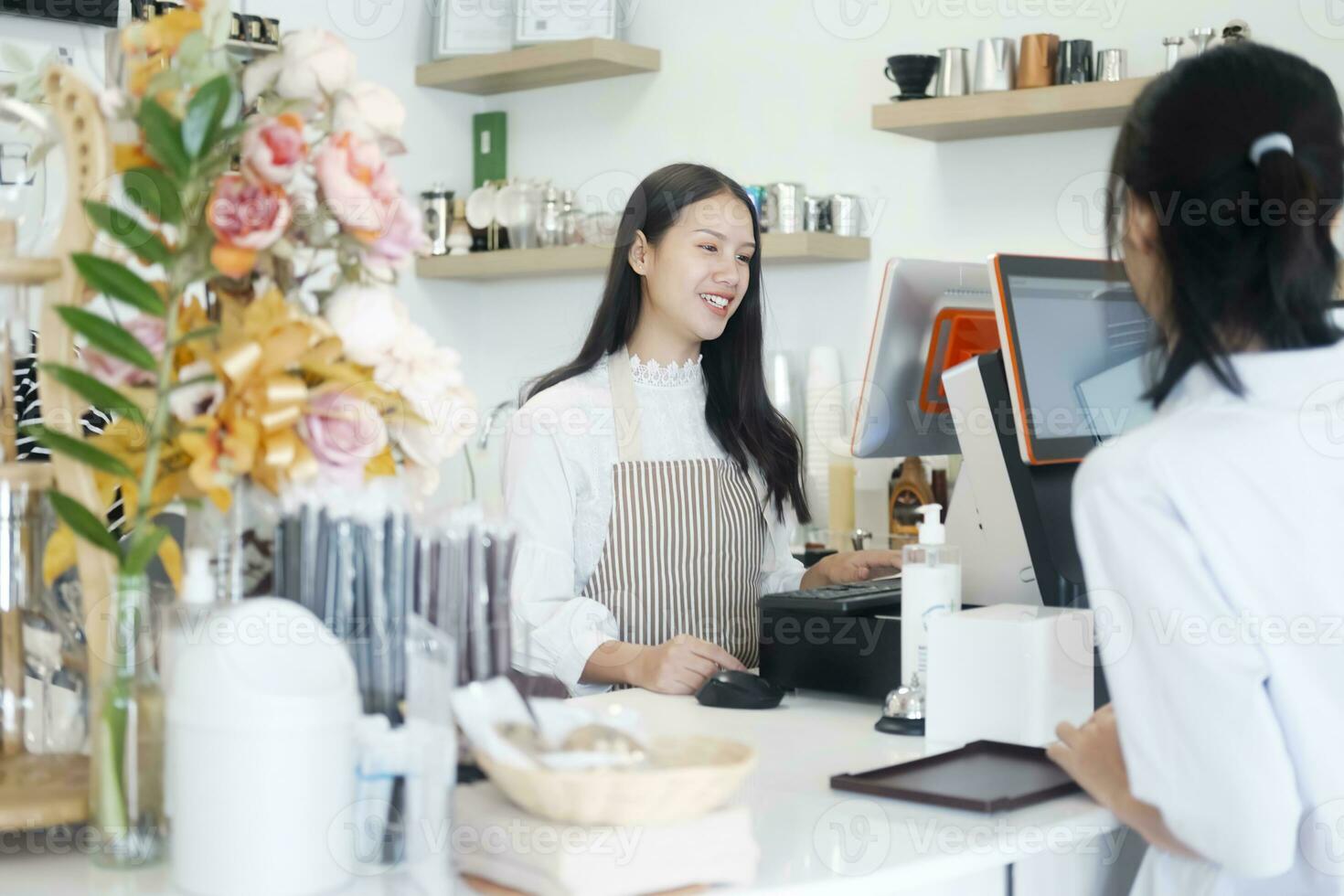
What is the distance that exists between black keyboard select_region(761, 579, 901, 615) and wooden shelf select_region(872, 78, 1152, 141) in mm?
1730

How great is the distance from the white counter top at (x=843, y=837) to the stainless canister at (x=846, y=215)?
8.04ft

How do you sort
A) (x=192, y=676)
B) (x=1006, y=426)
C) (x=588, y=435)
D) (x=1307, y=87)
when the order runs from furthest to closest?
1. (x=588, y=435)
2. (x=1006, y=426)
3. (x=1307, y=87)
4. (x=192, y=676)

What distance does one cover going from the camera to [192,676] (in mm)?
1063

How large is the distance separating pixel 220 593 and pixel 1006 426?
1.01m

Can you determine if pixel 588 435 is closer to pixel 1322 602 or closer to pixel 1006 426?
pixel 1006 426

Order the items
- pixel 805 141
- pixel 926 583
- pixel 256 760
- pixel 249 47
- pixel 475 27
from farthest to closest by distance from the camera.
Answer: pixel 475 27 → pixel 805 141 → pixel 249 47 → pixel 926 583 → pixel 256 760

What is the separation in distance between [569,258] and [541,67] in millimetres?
568

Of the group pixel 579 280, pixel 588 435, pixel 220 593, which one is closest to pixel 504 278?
pixel 579 280

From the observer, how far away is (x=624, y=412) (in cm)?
244

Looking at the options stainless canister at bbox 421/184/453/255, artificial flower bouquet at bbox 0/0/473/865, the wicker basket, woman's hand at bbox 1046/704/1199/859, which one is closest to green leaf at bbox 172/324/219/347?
artificial flower bouquet at bbox 0/0/473/865

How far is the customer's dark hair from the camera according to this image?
3.81 ft

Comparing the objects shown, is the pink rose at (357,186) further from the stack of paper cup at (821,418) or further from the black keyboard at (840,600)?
the stack of paper cup at (821,418)

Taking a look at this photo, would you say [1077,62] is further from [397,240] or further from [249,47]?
[397,240]

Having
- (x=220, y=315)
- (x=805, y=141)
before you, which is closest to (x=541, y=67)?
(x=805, y=141)
